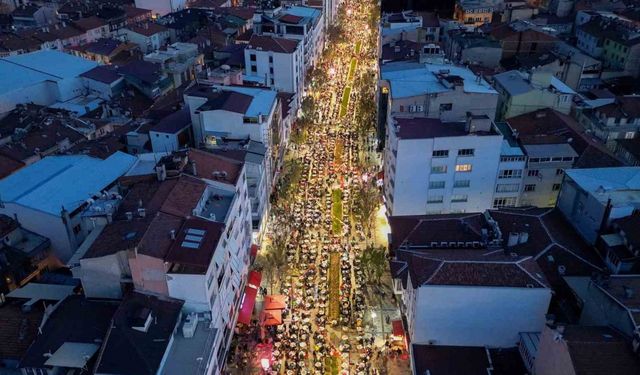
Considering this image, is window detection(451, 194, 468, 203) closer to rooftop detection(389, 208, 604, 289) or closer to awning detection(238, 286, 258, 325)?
rooftop detection(389, 208, 604, 289)

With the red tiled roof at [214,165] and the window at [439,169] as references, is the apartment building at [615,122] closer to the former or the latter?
the window at [439,169]

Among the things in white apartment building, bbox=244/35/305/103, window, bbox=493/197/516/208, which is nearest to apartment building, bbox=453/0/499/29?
white apartment building, bbox=244/35/305/103

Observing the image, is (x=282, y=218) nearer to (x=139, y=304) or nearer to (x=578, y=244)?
(x=139, y=304)

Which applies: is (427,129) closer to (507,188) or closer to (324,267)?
(507,188)

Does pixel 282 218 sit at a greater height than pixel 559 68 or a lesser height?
lesser

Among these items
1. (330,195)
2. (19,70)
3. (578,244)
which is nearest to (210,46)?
(19,70)

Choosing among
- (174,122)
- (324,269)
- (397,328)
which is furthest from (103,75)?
(397,328)

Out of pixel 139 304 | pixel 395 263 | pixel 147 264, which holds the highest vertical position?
pixel 147 264

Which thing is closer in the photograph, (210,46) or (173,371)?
(173,371)

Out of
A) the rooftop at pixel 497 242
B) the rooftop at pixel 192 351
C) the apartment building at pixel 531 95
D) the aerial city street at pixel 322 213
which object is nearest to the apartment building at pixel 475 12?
the aerial city street at pixel 322 213
